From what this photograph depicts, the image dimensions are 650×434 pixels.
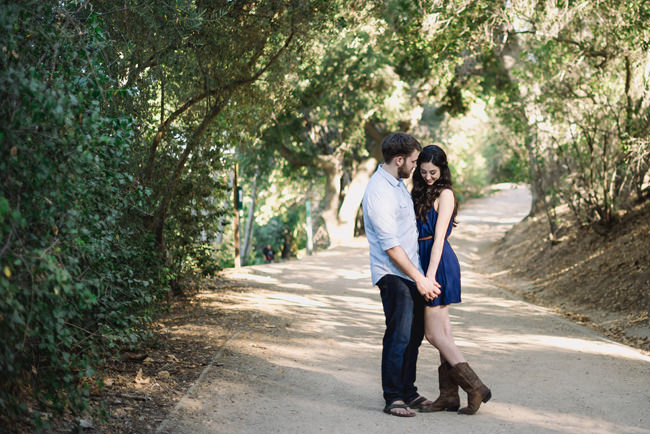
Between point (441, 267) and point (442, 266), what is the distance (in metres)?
0.01

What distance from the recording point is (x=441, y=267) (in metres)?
5.38

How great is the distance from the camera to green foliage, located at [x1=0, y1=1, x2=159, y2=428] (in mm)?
3400

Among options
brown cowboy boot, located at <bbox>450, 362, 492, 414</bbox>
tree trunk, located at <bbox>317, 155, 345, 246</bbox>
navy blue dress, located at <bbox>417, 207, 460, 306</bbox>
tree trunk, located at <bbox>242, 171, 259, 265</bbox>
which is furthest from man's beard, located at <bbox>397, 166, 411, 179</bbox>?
tree trunk, located at <bbox>242, 171, 259, 265</bbox>

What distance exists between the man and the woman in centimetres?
11

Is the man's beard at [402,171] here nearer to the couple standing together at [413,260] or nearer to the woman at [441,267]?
the couple standing together at [413,260]

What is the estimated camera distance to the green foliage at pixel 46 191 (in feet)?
11.2

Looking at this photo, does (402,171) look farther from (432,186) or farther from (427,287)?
(427,287)

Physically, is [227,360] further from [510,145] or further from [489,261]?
[510,145]

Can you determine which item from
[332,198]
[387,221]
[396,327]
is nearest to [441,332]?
[396,327]

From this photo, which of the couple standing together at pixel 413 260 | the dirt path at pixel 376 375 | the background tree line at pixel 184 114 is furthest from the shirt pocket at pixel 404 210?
the background tree line at pixel 184 114

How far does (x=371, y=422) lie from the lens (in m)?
5.18

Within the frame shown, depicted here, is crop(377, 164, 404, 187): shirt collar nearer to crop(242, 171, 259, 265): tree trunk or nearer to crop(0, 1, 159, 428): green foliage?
crop(0, 1, 159, 428): green foliage

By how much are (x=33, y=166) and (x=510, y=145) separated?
22315mm

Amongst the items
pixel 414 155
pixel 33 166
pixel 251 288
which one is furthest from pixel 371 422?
pixel 251 288
